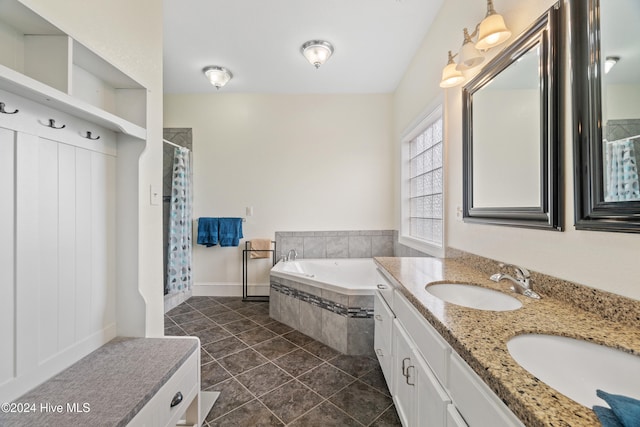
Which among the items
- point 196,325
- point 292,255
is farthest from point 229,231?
point 196,325

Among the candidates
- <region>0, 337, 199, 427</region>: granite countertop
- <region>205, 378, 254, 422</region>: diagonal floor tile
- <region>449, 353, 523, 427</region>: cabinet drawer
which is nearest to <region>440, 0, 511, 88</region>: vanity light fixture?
<region>449, 353, 523, 427</region>: cabinet drawer

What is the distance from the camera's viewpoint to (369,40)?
2.35 metres

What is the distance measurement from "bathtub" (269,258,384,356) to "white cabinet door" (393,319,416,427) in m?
0.57

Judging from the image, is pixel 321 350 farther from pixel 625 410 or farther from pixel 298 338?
pixel 625 410

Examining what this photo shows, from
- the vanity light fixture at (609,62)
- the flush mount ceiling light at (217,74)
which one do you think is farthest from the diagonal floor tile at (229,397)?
the flush mount ceiling light at (217,74)

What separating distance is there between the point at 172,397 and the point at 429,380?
1.02 meters

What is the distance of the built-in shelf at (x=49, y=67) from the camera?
2.62ft

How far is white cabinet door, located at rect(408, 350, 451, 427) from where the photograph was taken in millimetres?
803

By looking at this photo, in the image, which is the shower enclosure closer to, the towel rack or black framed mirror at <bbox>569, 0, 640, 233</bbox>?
the towel rack

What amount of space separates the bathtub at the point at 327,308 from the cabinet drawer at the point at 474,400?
3.68 ft

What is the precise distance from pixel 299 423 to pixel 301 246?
2.15m

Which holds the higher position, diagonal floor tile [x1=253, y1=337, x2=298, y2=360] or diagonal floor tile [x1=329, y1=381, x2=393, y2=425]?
diagonal floor tile [x1=253, y1=337, x2=298, y2=360]

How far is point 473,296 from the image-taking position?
1.20m

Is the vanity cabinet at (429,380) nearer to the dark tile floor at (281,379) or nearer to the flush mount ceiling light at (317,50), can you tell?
the dark tile floor at (281,379)
